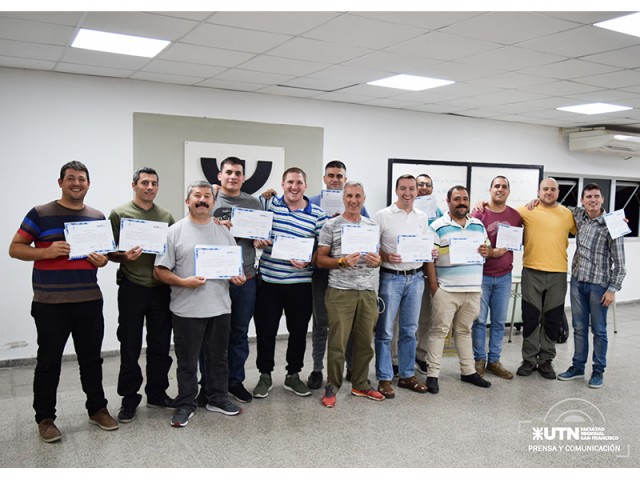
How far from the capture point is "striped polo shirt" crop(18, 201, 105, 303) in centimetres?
314

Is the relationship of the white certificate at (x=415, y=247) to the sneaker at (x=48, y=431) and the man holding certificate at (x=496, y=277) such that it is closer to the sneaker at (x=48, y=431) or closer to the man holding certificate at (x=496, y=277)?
the man holding certificate at (x=496, y=277)

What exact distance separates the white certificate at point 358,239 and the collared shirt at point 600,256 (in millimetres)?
1826

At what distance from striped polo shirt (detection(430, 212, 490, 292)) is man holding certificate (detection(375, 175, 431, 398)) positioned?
0.19 metres

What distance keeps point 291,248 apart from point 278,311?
49cm

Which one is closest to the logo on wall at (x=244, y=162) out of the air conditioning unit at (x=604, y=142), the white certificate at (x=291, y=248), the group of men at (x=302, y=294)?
the group of men at (x=302, y=294)

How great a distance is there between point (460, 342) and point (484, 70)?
2154 millimetres

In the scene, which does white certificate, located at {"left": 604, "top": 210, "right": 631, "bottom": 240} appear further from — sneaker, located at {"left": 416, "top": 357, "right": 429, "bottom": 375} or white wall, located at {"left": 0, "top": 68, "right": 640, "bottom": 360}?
white wall, located at {"left": 0, "top": 68, "right": 640, "bottom": 360}

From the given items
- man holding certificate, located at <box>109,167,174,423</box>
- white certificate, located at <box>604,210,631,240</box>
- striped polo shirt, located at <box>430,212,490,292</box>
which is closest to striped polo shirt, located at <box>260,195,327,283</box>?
man holding certificate, located at <box>109,167,174,423</box>

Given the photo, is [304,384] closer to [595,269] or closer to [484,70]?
[595,269]

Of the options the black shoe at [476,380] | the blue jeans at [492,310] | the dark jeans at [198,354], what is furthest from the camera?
the blue jeans at [492,310]

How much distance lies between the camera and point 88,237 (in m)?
3.16

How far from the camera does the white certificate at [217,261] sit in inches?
132

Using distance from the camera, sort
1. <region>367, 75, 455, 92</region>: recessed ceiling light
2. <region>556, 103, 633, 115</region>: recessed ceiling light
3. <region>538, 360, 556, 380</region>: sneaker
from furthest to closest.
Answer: <region>556, 103, 633, 115</region>: recessed ceiling light
<region>367, 75, 455, 92</region>: recessed ceiling light
<region>538, 360, 556, 380</region>: sneaker

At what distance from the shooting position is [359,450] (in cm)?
322
